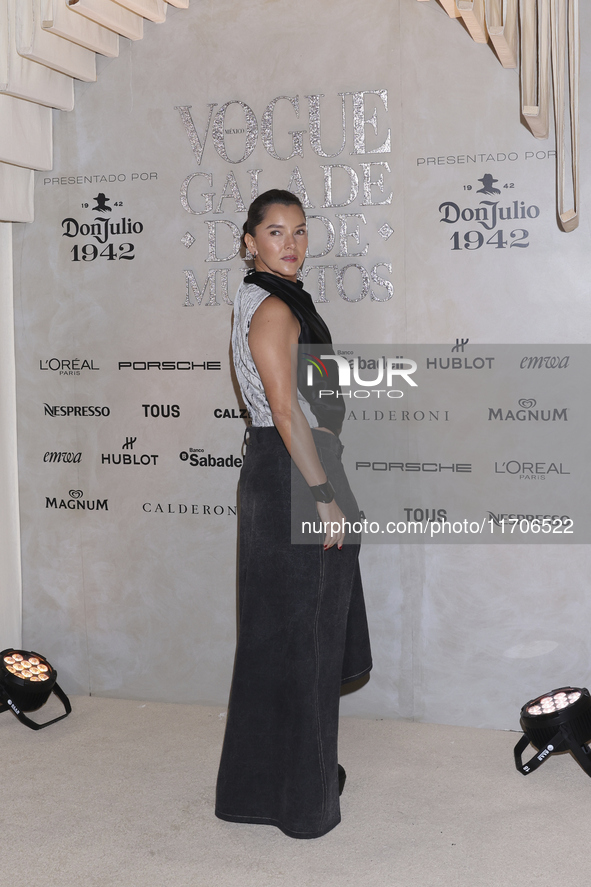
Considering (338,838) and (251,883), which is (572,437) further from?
(251,883)

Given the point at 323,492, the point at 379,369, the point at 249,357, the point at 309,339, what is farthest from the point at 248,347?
the point at 379,369

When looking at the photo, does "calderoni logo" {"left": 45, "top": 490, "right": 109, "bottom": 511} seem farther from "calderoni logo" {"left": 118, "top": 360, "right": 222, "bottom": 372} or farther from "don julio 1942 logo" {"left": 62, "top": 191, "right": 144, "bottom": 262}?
"don julio 1942 logo" {"left": 62, "top": 191, "right": 144, "bottom": 262}

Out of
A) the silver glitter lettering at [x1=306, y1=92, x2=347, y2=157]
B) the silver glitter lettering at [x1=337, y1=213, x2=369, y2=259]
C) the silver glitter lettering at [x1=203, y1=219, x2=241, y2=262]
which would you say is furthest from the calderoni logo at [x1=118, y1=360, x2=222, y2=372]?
the silver glitter lettering at [x1=306, y1=92, x2=347, y2=157]

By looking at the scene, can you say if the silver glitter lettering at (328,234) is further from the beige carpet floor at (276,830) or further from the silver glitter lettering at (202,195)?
the beige carpet floor at (276,830)

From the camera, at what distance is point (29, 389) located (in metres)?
3.46

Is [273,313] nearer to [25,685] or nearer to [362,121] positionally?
[362,121]

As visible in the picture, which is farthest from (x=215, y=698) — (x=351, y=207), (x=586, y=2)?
(x=586, y=2)

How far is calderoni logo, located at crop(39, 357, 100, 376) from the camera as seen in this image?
11.1 ft

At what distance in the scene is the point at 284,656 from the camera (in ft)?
7.70

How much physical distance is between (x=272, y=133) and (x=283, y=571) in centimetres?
172

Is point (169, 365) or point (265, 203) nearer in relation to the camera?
point (265, 203)

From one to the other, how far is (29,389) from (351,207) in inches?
61.0

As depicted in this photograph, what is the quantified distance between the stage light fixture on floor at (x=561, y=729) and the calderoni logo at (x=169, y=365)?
5.66 feet

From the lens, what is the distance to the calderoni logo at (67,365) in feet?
11.1
